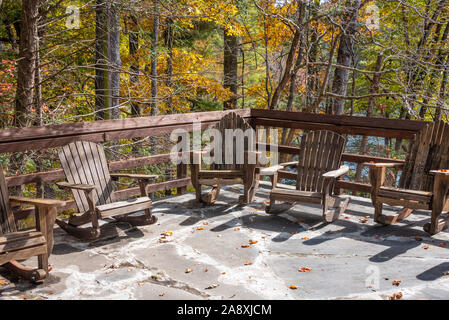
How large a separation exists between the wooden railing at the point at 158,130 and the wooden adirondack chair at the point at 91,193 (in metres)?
0.15

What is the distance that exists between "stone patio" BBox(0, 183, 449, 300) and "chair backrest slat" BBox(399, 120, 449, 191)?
40 centimetres

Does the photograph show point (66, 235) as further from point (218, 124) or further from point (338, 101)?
point (338, 101)

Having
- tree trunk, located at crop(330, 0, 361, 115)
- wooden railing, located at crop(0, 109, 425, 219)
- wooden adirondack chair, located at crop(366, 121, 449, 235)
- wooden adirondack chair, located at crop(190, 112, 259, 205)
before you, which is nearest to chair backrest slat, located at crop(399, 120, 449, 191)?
wooden adirondack chair, located at crop(366, 121, 449, 235)

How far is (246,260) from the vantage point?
3.75 meters

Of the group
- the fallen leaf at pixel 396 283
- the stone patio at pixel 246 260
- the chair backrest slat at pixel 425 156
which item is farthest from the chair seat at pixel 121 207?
the chair backrest slat at pixel 425 156

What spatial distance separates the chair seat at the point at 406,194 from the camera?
4402 millimetres

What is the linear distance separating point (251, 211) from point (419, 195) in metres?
1.76

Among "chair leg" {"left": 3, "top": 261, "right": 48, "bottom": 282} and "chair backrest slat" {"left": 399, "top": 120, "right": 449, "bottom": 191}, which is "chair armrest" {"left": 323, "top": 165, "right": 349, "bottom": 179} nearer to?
"chair backrest slat" {"left": 399, "top": 120, "right": 449, "bottom": 191}

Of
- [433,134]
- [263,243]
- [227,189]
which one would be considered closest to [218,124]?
[227,189]

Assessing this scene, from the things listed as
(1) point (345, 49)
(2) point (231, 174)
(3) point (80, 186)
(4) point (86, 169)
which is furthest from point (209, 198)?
(1) point (345, 49)

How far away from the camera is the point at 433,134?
191 inches

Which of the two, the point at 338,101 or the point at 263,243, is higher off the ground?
the point at 338,101

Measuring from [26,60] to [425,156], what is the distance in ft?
15.9

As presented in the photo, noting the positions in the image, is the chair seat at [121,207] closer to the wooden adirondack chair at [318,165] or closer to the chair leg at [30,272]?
the chair leg at [30,272]
